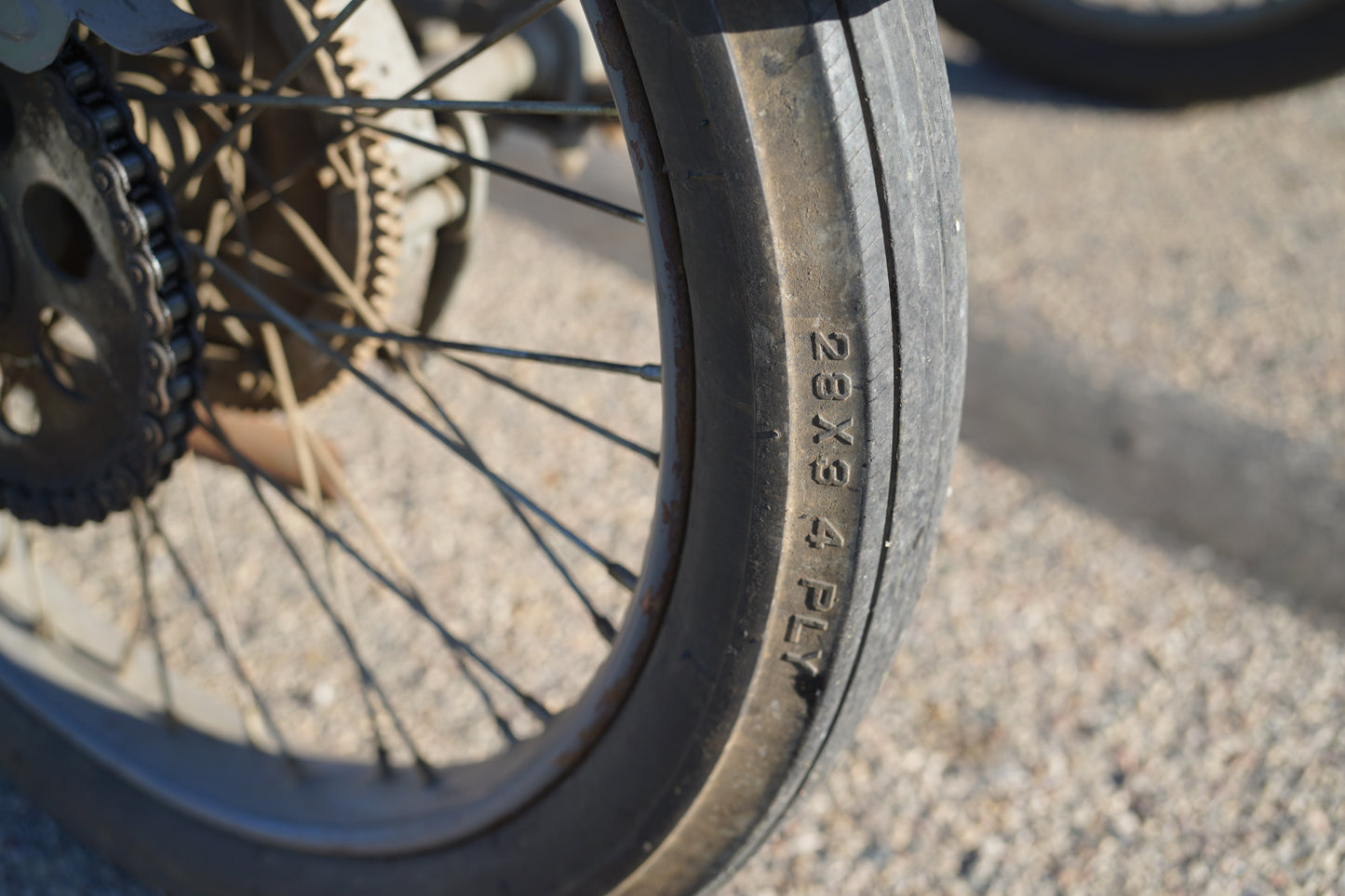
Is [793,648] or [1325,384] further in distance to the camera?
[1325,384]

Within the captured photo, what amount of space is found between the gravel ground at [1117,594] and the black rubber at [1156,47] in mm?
178

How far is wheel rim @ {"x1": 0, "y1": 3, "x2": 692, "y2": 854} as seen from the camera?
2.24 feet

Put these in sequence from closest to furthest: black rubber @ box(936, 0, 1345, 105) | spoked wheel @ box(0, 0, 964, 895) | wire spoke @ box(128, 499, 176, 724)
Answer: spoked wheel @ box(0, 0, 964, 895)
wire spoke @ box(128, 499, 176, 724)
black rubber @ box(936, 0, 1345, 105)

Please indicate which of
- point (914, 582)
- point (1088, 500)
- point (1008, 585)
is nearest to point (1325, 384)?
point (1088, 500)

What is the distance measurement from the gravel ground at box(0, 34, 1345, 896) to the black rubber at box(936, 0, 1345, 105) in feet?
0.58

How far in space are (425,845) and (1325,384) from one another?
1427 mm

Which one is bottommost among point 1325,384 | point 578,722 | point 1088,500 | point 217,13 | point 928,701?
point 1325,384

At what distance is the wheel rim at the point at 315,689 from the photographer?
683 millimetres

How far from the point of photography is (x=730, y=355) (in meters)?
0.61

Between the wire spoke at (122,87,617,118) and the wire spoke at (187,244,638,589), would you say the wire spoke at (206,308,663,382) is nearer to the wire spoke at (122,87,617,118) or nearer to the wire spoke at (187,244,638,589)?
the wire spoke at (187,244,638,589)

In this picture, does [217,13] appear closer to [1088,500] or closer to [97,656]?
[97,656]

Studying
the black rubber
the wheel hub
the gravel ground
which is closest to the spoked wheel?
the wheel hub

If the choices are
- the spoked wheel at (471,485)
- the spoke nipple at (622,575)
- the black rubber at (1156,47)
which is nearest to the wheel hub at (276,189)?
the spoked wheel at (471,485)

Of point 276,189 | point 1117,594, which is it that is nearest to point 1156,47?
point 1117,594
